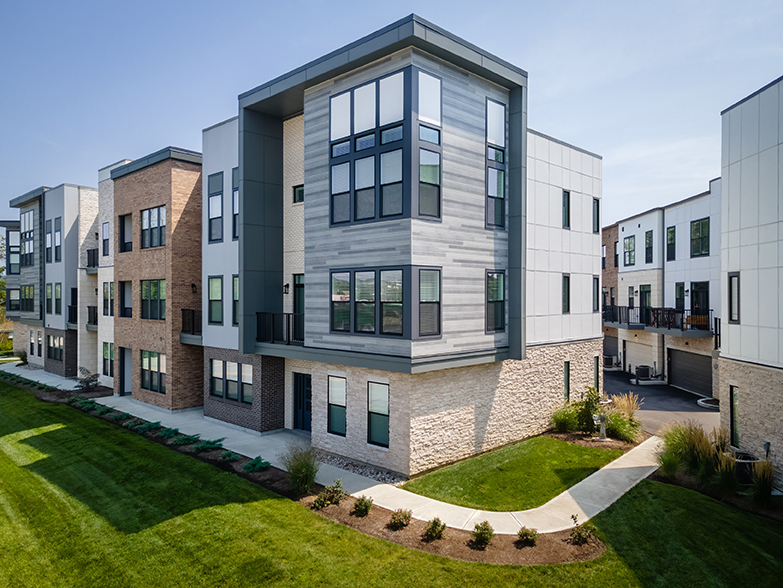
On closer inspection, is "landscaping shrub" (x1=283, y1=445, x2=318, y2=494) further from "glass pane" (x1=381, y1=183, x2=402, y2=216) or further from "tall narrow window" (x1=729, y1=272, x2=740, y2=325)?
"tall narrow window" (x1=729, y1=272, x2=740, y2=325)

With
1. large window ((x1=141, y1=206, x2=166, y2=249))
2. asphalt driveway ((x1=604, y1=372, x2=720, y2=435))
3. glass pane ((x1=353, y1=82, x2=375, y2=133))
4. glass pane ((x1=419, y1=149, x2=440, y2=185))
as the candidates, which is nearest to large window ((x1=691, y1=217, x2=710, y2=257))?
asphalt driveway ((x1=604, y1=372, x2=720, y2=435))

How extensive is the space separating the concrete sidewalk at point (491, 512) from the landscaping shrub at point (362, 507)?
0.59 meters

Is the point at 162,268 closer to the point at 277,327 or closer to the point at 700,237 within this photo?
the point at 277,327

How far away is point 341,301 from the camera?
13820 millimetres

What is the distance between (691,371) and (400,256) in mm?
21024

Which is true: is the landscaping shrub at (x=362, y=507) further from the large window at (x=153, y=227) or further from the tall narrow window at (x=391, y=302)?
the large window at (x=153, y=227)

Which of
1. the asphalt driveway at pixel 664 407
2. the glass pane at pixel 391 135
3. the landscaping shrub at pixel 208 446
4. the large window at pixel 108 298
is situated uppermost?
the glass pane at pixel 391 135

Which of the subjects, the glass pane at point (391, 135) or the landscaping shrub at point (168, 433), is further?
the landscaping shrub at point (168, 433)

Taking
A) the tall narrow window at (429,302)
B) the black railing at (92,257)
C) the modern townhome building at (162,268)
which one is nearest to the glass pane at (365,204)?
the tall narrow window at (429,302)

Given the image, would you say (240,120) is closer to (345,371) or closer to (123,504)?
(345,371)

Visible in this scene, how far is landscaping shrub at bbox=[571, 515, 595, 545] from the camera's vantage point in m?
9.42

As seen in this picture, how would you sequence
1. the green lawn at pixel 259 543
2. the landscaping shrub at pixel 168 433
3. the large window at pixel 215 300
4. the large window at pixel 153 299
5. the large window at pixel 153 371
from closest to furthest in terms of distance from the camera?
the green lawn at pixel 259 543 → the landscaping shrub at pixel 168 433 → the large window at pixel 215 300 → the large window at pixel 153 299 → the large window at pixel 153 371

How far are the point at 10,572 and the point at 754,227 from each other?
59.7 feet

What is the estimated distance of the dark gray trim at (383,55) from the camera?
12.2 metres
